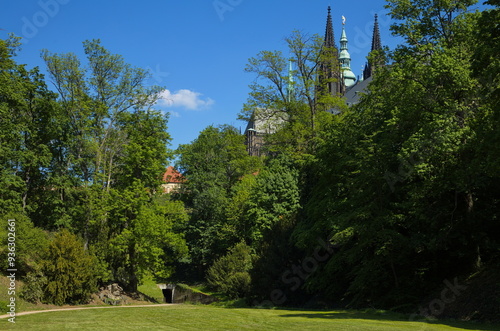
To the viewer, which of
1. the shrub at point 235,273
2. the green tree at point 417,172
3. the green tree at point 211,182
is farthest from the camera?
the green tree at point 211,182

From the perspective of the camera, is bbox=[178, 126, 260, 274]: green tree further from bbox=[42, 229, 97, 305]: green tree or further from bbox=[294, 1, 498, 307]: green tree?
bbox=[294, 1, 498, 307]: green tree

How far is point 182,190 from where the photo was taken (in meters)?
62.7

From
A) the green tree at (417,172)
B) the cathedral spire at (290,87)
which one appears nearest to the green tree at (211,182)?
the cathedral spire at (290,87)

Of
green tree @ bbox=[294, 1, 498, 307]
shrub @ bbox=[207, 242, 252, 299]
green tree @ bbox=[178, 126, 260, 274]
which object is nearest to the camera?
green tree @ bbox=[294, 1, 498, 307]

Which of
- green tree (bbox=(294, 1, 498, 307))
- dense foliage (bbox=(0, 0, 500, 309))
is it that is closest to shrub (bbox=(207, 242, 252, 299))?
dense foliage (bbox=(0, 0, 500, 309))

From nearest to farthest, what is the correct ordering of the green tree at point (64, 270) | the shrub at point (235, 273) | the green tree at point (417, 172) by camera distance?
1. the green tree at point (417, 172)
2. the green tree at point (64, 270)
3. the shrub at point (235, 273)

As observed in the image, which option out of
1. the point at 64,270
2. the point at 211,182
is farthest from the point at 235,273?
the point at 211,182

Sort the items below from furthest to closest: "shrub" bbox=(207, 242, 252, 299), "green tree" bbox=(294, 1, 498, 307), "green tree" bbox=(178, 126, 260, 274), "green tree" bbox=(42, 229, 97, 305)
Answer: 1. "green tree" bbox=(178, 126, 260, 274)
2. "shrub" bbox=(207, 242, 252, 299)
3. "green tree" bbox=(42, 229, 97, 305)
4. "green tree" bbox=(294, 1, 498, 307)

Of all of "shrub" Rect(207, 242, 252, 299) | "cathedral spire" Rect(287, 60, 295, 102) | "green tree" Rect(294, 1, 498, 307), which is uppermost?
"cathedral spire" Rect(287, 60, 295, 102)

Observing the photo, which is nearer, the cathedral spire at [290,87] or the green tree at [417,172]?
the green tree at [417,172]

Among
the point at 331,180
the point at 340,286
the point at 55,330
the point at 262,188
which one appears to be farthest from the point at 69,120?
the point at 55,330

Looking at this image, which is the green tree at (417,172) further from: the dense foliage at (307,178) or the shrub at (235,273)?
the shrub at (235,273)

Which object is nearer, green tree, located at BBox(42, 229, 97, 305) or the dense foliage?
the dense foliage

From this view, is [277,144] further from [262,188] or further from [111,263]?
[111,263]
